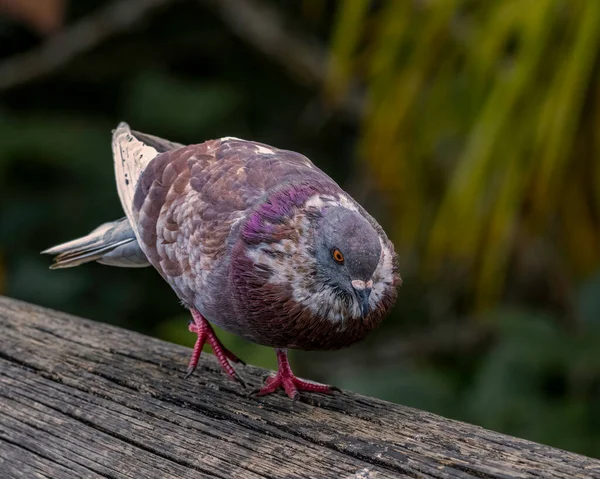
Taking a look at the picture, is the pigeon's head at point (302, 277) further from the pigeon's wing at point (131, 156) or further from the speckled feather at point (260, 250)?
the pigeon's wing at point (131, 156)

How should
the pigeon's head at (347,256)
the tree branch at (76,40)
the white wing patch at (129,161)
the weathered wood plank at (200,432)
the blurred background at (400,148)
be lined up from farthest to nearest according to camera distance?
the tree branch at (76,40), the blurred background at (400,148), the white wing patch at (129,161), the pigeon's head at (347,256), the weathered wood plank at (200,432)

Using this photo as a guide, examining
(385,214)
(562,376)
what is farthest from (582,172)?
(385,214)

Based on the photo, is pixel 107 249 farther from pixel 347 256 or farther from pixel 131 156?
→ pixel 347 256

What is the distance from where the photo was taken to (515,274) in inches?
192

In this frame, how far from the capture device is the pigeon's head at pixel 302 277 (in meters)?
2.01

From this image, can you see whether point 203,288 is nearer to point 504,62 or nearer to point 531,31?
point 531,31

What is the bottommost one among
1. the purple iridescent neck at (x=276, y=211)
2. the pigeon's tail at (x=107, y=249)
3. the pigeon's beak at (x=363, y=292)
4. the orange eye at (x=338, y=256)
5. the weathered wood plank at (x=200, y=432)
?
the weathered wood plank at (x=200, y=432)

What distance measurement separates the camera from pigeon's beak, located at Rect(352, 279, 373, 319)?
1.93 m

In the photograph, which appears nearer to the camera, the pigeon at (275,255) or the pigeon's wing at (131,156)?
the pigeon at (275,255)

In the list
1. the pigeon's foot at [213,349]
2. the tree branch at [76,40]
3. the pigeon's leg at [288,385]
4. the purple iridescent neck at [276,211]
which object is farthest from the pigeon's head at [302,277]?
the tree branch at [76,40]

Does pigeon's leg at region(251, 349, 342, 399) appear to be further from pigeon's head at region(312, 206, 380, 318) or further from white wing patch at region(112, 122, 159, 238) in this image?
white wing patch at region(112, 122, 159, 238)

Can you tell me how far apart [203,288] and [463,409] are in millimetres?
2059

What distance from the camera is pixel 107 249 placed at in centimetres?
265

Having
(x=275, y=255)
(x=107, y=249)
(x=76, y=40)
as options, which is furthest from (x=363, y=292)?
(x=76, y=40)
